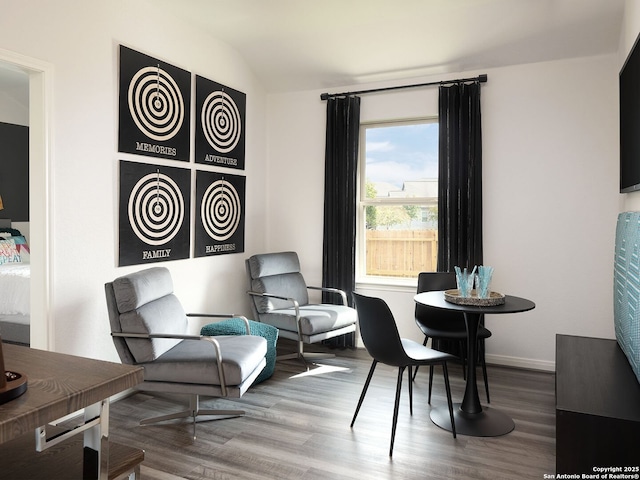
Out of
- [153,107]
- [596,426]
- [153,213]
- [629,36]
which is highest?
[629,36]

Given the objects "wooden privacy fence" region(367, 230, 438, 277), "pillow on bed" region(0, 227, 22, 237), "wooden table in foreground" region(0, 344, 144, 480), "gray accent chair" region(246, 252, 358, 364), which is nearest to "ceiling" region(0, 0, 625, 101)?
"wooden privacy fence" region(367, 230, 438, 277)

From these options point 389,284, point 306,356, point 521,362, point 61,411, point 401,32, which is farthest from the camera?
point 389,284

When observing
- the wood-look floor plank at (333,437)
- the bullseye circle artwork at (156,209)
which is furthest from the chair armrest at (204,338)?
the bullseye circle artwork at (156,209)

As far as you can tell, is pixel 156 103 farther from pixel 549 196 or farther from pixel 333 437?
pixel 549 196

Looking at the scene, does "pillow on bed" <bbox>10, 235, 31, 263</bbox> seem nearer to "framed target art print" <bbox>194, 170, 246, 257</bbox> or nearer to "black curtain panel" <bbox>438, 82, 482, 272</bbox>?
"framed target art print" <bbox>194, 170, 246, 257</bbox>

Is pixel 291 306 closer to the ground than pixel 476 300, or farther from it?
closer to the ground

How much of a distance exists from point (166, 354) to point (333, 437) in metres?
1.10

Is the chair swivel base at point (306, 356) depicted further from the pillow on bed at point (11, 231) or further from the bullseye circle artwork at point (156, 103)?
the pillow on bed at point (11, 231)

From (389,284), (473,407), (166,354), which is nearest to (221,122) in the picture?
(389,284)

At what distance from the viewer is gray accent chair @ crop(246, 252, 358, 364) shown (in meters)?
4.06

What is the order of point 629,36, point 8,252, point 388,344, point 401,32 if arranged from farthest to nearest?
point 8,252
point 401,32
point 629,36
point 388,344

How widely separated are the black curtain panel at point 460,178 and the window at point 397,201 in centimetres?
24

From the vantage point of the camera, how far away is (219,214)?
4473 mm

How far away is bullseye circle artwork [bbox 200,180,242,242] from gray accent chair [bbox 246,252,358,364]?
1.22 feet
